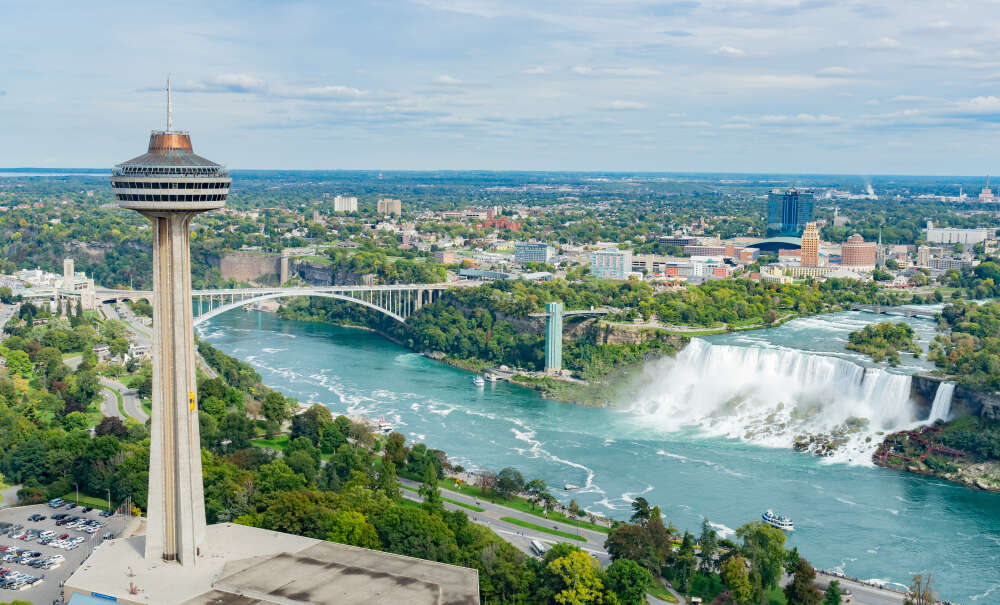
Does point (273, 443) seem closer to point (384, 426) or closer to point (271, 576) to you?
point (384, 426)

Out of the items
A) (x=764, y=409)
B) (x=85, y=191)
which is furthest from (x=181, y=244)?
(x=85, y=191)

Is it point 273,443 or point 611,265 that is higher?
point 611,265

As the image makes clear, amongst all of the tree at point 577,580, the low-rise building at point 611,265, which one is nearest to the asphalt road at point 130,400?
the tree at point 577,580

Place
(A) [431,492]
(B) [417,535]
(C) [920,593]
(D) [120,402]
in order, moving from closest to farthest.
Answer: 1. (B) [417,535]
2. (C) [920,593]
3. (A) [431,492]
4. (D) [120,402]

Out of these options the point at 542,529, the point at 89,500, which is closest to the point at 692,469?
the point at 542,529

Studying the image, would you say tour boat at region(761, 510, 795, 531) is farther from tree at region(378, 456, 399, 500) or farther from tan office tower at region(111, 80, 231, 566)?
tan office tower at region(111, 80, 231, 566)

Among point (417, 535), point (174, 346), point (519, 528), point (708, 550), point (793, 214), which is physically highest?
point (793, 214)

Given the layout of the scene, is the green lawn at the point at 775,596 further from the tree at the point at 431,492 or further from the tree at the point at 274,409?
the tree at the point at 274,409

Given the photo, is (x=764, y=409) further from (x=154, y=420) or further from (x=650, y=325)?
(x=154, y=420)
